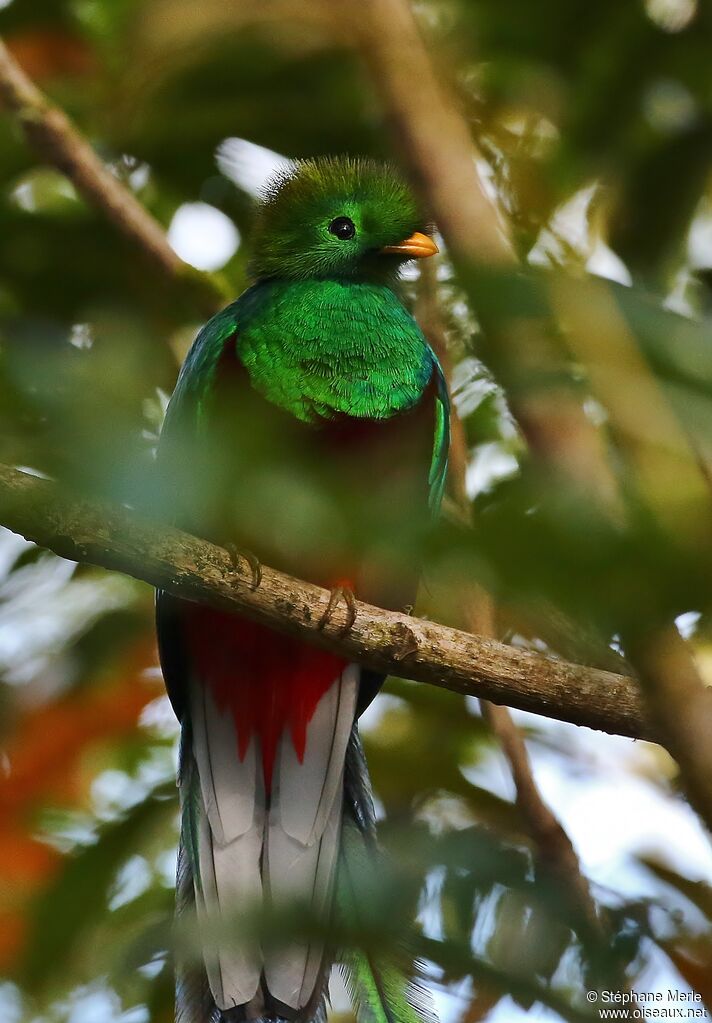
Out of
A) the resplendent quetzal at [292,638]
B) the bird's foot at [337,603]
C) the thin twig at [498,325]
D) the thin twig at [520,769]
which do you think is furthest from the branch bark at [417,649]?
the thin twig at [498,325]

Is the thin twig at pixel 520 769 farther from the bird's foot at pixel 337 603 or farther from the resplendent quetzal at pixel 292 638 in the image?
the bird's foot at pixel 337 603

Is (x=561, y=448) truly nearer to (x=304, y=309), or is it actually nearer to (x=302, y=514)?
(x=302, y=514)

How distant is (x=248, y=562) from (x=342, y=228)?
185 centimetres

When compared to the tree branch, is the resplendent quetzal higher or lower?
lower

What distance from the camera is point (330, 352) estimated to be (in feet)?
10.8

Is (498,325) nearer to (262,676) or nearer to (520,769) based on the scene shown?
(520,769)

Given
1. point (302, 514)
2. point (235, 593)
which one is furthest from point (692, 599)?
point (235, 593)

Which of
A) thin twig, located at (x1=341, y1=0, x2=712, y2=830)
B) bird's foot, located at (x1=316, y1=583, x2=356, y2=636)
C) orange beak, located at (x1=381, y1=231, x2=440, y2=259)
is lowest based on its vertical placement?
orange beak, located at (x1=381, y1=231, x2=440, y2=259)

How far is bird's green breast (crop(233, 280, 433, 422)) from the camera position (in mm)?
3209

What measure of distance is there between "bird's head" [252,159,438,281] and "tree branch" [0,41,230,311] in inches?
14.2

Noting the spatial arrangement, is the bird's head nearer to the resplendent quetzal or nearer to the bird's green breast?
the resplendent quetzal

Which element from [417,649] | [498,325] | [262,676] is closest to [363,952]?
[498,325]

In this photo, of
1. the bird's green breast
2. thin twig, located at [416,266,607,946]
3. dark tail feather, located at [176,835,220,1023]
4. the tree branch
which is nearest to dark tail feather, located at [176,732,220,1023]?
dark tail feather, located at [176,835,220,1023]

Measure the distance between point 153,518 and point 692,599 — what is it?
395 millimetres
